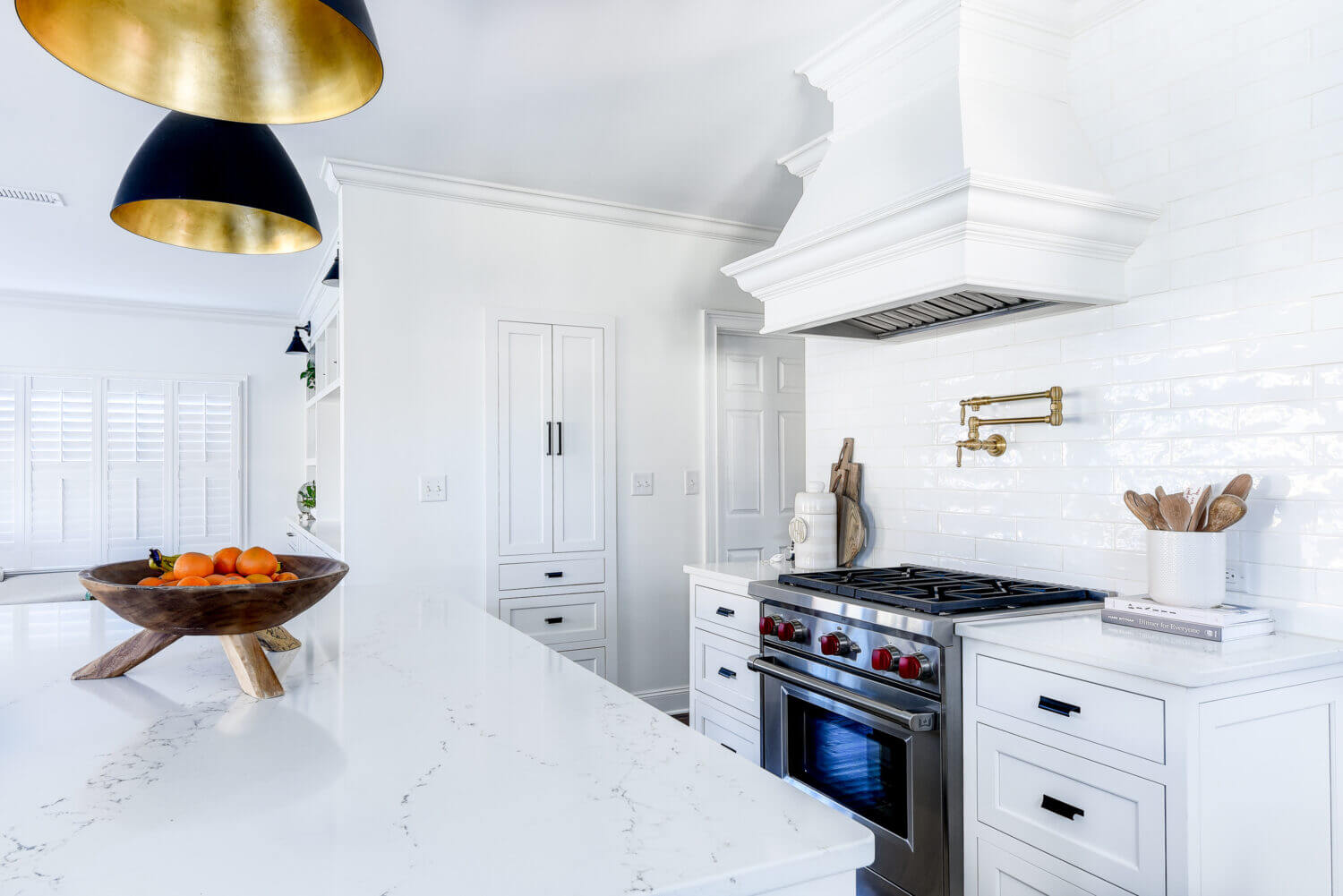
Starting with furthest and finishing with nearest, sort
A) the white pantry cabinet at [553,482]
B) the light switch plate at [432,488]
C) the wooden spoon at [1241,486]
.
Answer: the white pantry cabinet at [553,482]
the light switch plate at [432,488]
the wooden spoon at [1241,486]

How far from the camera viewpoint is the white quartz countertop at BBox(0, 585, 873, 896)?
654 mm

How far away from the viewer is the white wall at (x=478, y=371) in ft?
11.0

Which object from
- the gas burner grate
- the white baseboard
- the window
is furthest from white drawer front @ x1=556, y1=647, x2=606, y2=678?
the window

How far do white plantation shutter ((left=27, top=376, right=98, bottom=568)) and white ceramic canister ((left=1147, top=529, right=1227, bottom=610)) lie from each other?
647cm

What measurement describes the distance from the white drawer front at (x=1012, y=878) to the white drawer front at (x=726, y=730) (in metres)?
0.82

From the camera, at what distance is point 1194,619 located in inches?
66.5

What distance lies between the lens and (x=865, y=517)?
296cm

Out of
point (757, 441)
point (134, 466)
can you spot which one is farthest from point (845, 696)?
point (134, 466)

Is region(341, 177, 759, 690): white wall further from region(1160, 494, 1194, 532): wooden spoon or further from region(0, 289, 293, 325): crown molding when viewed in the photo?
region(0, 289, 293, 325): crown molding

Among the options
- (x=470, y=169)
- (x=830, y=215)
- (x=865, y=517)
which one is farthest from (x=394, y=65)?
(x=865, y=517)

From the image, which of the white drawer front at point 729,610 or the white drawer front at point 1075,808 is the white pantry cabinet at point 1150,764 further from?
the white drawer front at point 729,610

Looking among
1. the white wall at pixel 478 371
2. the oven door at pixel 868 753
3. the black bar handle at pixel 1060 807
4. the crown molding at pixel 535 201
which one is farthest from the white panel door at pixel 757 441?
the black bar handle at pixel 1060 807

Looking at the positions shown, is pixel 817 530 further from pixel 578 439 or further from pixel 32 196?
pixel 32 196

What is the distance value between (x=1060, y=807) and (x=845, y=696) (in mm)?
576
